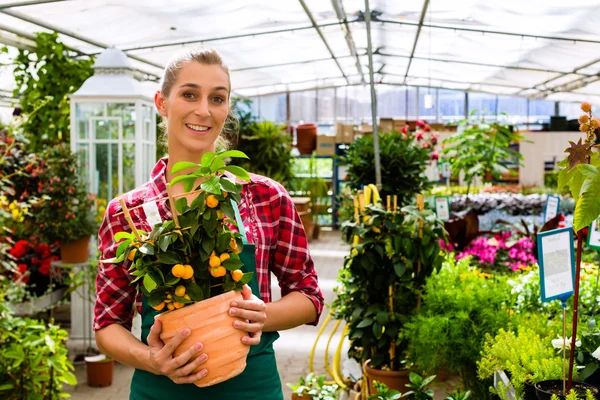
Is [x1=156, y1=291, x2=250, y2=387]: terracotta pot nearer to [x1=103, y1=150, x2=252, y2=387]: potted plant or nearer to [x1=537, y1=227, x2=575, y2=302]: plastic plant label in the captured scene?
[x1=103, y1=150, x2=252, y2=387]: potted plant

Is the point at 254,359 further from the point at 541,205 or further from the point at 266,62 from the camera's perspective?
the point at 266,62

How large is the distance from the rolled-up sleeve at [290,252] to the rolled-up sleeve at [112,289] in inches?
12.3

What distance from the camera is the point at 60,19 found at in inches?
290

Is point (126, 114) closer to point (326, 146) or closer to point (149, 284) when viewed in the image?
point (149, 284)

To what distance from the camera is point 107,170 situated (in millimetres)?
5215

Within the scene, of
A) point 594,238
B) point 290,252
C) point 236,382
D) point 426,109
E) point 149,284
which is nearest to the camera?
point 149,284

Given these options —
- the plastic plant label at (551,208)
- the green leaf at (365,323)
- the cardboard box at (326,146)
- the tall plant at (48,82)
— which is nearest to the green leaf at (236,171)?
the green leaf at (365,323)

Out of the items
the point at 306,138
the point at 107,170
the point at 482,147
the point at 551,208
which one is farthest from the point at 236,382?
the point at 306,138

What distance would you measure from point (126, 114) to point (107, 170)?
17.2 inches

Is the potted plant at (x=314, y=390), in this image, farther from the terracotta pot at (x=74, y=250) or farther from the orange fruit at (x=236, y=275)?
the terracotta pot at (x=74, y=250)

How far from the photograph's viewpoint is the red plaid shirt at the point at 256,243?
144 cm

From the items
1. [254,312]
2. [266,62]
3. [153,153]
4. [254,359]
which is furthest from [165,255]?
[266,62]

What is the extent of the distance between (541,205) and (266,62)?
7251 mm

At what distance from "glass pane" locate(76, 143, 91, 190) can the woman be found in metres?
3.75
